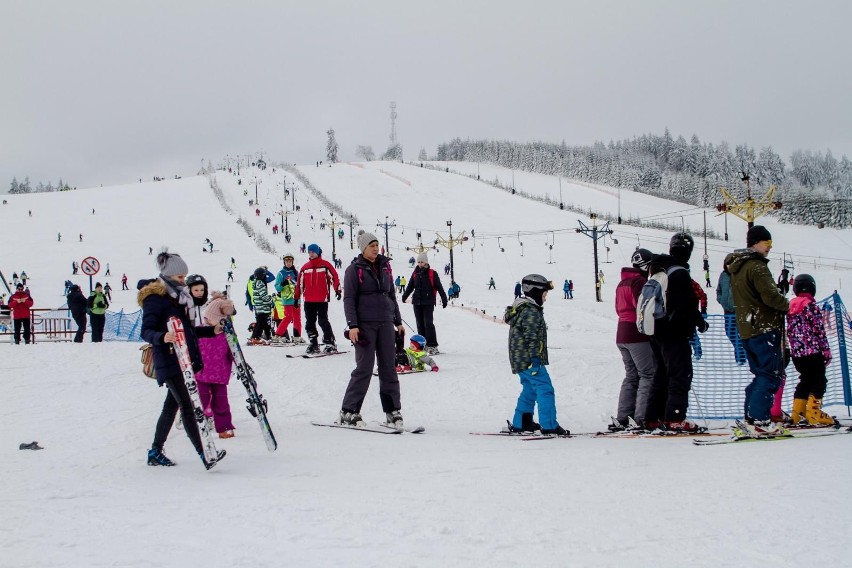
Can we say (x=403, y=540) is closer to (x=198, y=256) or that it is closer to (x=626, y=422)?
(x=626, y=422)

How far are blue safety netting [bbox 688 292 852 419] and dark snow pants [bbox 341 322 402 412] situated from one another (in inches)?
123

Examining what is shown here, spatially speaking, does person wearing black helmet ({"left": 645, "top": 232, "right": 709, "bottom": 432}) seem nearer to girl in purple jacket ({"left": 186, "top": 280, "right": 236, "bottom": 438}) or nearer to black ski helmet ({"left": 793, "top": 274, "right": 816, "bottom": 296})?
black ski helmet ({"left": 793, "top": 274, "right": 816, "bottom": 296})

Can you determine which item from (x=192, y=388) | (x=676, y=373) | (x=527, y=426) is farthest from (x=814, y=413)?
(x=192, y=388)

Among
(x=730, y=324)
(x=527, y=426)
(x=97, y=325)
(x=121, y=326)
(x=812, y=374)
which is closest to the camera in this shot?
(x=812, y=374)

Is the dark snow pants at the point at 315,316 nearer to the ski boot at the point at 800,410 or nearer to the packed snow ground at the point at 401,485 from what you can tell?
the packed snow ground at the point at 401,485

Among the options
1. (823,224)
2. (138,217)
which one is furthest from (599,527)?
(823,224)

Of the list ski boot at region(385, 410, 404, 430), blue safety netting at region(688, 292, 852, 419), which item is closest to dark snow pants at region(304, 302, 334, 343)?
ski boot at region(385, 410, 404, 430)

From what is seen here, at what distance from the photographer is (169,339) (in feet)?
16.4

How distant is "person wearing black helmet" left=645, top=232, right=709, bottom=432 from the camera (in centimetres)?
616

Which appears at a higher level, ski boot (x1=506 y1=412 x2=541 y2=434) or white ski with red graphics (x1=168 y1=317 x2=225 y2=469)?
white ski with red graphics (x1=168 y1=317 x2=225 y2=469)

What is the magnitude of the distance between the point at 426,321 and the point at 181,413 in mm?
7511

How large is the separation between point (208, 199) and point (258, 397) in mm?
79269

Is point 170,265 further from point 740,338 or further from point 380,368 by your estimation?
point 740,338

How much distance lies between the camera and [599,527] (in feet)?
10.9
